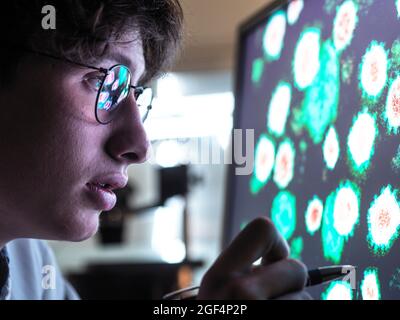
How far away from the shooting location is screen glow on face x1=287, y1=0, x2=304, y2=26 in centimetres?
81

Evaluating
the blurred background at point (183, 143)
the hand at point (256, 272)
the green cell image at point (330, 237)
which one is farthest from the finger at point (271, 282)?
the blurred background at point (183, 143)

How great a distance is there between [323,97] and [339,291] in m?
0.26

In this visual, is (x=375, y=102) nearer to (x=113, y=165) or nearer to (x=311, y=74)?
(x=311, y=74)

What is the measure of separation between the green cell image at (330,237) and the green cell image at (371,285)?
0.05m

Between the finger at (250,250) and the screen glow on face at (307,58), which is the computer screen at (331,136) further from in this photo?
the finger at (250,250)

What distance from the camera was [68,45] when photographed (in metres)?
0.65

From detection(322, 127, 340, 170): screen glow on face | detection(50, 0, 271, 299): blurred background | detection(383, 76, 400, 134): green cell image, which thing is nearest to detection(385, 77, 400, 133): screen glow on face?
detection(383, 76, 400, 134): green cell image

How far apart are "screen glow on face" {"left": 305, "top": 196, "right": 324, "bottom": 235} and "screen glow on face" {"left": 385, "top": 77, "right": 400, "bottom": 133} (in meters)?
0.17

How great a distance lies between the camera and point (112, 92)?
2.17 ft

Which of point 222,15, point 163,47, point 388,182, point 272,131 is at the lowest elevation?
point 388,182

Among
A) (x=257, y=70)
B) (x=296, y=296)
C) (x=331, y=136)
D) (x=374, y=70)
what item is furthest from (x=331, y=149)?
(x=257, y=70)

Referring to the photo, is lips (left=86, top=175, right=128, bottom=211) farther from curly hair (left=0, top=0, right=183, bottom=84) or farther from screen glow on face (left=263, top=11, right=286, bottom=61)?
screen glow on face (left=263, top=11, right=286, bottom=61)

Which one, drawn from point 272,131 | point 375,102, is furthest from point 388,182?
point 272,131

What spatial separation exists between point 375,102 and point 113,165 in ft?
1.08
